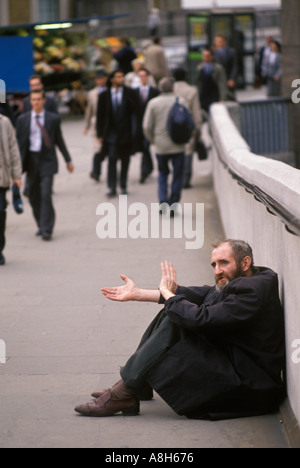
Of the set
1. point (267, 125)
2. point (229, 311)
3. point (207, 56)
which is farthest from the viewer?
point (207, 56)

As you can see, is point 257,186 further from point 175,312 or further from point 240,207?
point 240,207

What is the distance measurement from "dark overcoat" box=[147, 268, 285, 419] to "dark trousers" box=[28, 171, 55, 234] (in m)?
6.40

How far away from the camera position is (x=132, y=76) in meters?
18.5

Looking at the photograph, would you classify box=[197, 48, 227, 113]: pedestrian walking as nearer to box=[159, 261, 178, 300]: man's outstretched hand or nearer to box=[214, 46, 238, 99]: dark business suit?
box=[214, 46, 238, 99]: dark business suit

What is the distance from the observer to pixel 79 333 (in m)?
7.53

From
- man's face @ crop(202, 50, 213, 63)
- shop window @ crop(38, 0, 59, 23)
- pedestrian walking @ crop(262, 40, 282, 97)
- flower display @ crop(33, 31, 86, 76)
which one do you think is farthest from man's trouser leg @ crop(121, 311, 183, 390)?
shop window @ crop(38, 0, 59, 23)

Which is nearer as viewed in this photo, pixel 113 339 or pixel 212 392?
pixel 212 392

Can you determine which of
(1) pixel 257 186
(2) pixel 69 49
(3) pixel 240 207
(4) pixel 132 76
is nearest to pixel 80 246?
(3) pixel 240 207

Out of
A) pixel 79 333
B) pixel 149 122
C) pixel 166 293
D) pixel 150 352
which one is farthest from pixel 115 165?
pixel 150 352

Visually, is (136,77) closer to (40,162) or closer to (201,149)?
(201,149)

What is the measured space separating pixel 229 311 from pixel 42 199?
6.77m

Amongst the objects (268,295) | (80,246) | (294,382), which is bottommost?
(80,246)

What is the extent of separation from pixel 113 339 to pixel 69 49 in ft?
70.2

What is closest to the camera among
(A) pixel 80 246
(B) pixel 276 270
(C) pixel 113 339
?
(B) pixel 276 270
